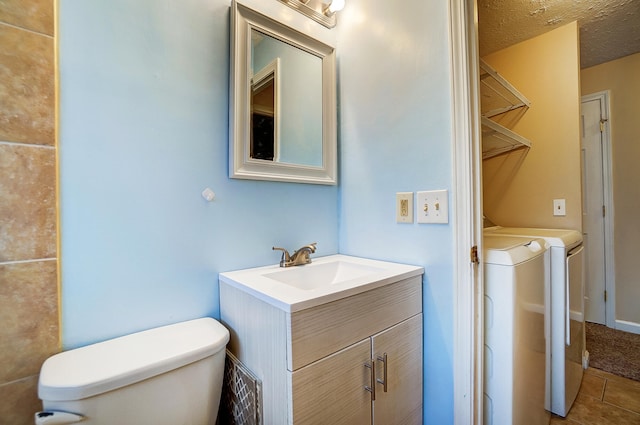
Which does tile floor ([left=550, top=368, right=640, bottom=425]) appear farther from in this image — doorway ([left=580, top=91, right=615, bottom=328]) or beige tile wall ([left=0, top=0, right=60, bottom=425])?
beige tile wall ([left=0, top=0, right=60, bottom=425])

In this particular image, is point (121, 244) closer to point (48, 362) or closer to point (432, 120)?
point (48, 362)

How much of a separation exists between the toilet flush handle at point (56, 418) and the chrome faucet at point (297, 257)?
71cm

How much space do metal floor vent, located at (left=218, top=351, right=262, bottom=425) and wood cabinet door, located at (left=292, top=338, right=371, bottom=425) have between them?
0.18 meters

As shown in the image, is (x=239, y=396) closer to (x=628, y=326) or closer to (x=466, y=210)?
(x=466, y=210)

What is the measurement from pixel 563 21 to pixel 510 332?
6.91ft

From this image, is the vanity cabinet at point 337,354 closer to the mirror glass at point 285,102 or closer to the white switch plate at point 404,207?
the white switch plate at point 404,207

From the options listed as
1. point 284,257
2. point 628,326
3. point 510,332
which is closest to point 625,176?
point 628,326

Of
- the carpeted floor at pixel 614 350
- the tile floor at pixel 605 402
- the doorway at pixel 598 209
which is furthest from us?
the doorway at pixel 598 209

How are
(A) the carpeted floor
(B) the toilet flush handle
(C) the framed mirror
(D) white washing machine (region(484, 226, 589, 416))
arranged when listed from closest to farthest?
(B) the toilet flush handle → (C) the framed mirror → (D) white washing machine (region(484, 226, 589, 416)) → (A) the carpeted floor

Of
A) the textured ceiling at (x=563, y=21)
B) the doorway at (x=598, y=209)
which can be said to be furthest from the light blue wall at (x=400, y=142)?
the doorway at (x=598, y=209)

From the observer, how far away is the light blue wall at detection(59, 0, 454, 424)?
2.64ft

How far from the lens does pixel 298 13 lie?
1281mm

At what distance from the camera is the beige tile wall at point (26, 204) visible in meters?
0.70

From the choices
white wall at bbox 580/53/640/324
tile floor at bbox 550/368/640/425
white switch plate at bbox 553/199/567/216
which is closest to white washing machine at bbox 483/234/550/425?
tile floor at bbox 550/368/640/425
